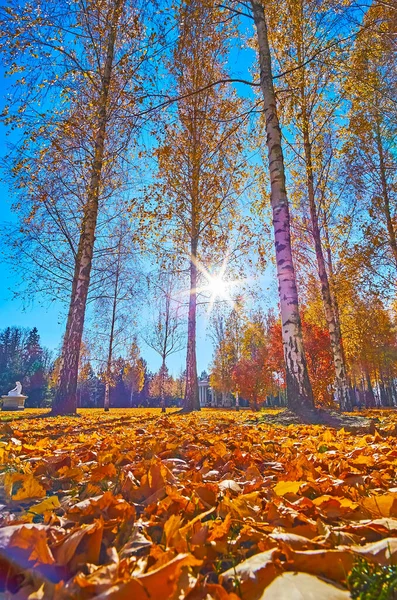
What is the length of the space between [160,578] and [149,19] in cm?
696

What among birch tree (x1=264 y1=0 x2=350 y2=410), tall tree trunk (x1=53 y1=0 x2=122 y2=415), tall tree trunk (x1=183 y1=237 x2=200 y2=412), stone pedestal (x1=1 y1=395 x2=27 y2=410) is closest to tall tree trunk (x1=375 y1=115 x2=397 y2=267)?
birch tree (x1=264 y1=0 x2=350 y2=410)

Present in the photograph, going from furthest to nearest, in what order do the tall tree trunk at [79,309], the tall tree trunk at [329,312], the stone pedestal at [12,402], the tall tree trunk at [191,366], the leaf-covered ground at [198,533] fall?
the stone pedestal at [12,402] → the tall tree trunk at [191,366] → the tall tree trunk at [329,312] → the tall tree trunk at [79,309] → the leaf-covered ground at [198,533]

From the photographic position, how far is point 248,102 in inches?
443

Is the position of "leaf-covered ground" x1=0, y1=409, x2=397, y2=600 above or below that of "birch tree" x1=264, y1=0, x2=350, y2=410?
below

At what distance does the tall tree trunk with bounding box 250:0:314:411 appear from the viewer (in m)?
4.90

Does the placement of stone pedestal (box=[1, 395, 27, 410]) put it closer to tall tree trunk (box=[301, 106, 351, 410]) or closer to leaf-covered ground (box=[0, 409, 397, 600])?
tall tree trunk (box=[301, 106, 351, 410])

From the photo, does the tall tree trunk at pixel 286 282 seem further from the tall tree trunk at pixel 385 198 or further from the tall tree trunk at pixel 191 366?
the tall tree trunk at pixel 385 198

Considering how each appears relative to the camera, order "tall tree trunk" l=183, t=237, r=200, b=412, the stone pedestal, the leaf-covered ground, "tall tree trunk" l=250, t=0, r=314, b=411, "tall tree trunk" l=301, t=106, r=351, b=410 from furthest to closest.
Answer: the stone pedestal < "tall tree trunk" l=183, t=237, r=200, b=412 < "tall tree trunk" l=301, t=106, r=351, b=410 < "tall tree trunk" l=250, t=0, r=314, b=411 < the leaf-covered ground

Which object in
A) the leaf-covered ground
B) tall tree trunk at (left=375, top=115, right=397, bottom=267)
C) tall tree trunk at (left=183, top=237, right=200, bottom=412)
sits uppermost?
tall tree trunk at (left=375, top=115, right=397, bottom=267)

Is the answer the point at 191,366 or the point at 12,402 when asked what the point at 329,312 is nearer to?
the point at 191,366

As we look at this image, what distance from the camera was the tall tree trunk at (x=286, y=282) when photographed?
4.90m

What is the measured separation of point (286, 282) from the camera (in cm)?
512

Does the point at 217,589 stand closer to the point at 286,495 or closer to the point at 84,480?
the point at 286,495

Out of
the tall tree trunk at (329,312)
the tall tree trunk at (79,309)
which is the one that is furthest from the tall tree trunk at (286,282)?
the tall tree trunk at (329,312)
